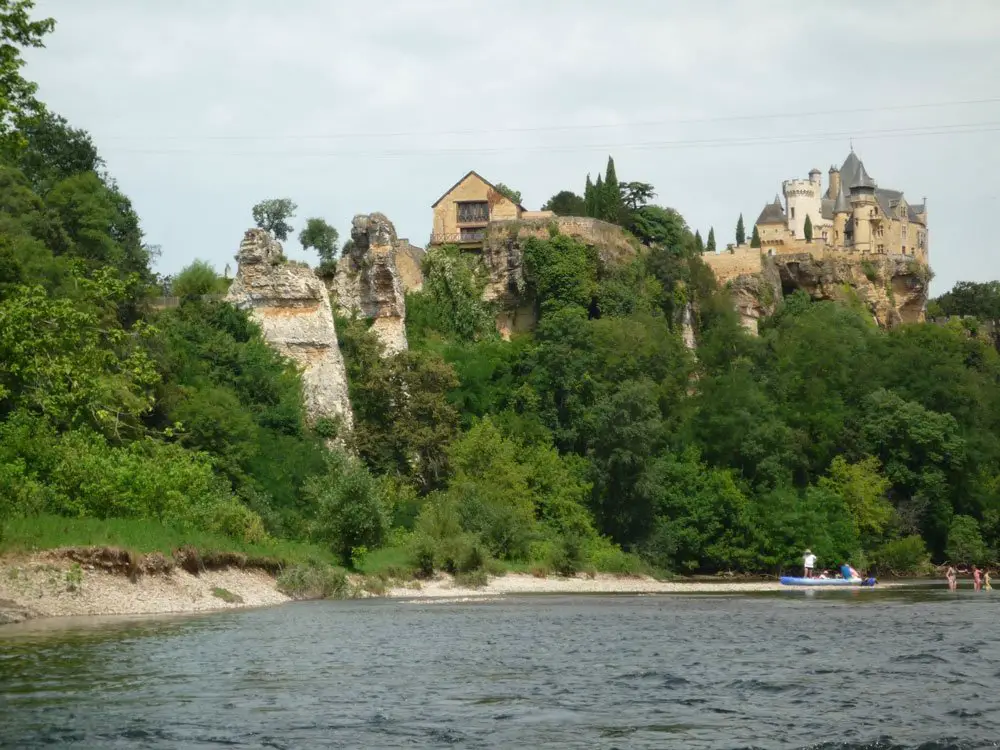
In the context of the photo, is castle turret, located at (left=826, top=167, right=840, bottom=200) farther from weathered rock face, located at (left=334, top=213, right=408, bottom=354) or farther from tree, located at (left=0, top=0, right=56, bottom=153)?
tree, located at (left=0, top=0, right=56, bottom=153)

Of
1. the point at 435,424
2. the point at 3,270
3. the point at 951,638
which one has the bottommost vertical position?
the point at 951,638

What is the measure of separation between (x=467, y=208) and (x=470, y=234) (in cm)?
231

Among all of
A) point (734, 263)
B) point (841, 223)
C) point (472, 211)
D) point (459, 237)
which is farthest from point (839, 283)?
point (841, 223)

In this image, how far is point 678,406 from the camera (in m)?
72.6

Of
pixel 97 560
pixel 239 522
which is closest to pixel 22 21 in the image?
pixel 97 560

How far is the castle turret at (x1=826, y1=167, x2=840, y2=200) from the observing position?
146500 mm

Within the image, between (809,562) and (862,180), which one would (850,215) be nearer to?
(862,180)

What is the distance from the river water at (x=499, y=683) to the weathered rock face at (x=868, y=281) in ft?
224

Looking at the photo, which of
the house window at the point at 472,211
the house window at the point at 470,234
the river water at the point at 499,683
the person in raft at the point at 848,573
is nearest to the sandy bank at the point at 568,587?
the person in raft at the point at 848,573

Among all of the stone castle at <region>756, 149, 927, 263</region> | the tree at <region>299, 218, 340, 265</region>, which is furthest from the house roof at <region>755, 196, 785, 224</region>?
the tree at <region>299, 218, 340, 265</region>

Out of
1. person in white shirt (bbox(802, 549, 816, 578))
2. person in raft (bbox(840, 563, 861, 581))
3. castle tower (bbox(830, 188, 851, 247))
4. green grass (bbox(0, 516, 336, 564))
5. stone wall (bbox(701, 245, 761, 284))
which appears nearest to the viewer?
green grass (bbox(0, 516, 336, 564))

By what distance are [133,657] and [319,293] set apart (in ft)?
152

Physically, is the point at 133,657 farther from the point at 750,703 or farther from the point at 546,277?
the point at 546,277

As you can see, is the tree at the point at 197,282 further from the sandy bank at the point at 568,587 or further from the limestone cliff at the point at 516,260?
the sandy bank at the point at 568,587
